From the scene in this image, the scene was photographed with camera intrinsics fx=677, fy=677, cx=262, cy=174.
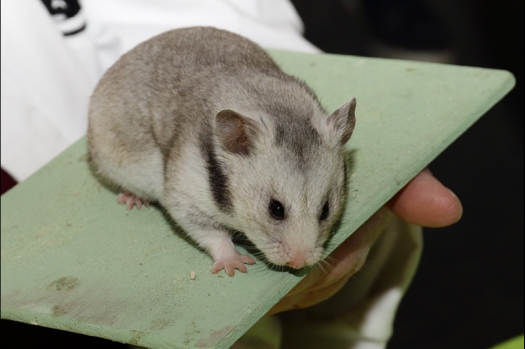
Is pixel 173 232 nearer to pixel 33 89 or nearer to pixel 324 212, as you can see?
pixel 324 212

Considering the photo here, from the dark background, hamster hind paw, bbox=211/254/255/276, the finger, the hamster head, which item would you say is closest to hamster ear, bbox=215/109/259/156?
the hamster head

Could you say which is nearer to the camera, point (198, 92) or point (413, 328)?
point (198, 92)

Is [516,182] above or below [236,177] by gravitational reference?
below

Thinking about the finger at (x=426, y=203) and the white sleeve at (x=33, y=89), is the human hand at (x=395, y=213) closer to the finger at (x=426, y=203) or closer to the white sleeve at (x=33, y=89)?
the finger at (x=426, y=203)

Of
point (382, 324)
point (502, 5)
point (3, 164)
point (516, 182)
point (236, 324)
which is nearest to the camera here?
point (236, 324)

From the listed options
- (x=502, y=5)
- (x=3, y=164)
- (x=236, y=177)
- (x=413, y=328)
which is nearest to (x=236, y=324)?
A: (x=236, y=177)

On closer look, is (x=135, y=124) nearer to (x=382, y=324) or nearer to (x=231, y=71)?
(x=231, y=71)
